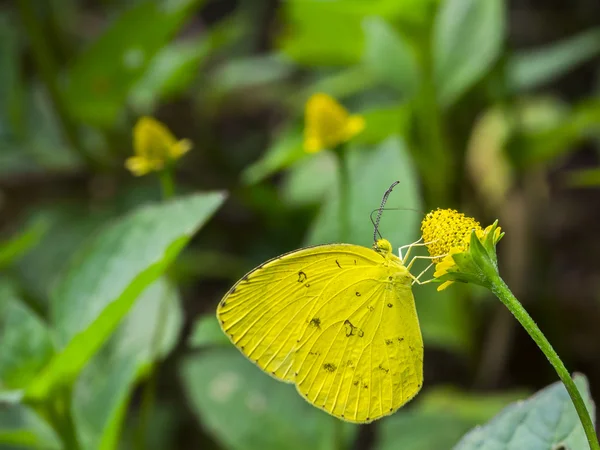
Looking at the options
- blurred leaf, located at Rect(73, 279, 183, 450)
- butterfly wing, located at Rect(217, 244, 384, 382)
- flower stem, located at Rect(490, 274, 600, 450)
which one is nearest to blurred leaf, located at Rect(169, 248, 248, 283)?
blurred leaf, located at Rect(73, 279, 183, 450)

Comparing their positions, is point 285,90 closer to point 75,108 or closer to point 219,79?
point 219,79

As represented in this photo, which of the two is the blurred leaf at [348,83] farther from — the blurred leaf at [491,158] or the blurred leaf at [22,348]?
the blurred leaf at [22,348]

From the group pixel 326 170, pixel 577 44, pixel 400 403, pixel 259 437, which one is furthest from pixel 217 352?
pixel 577 44

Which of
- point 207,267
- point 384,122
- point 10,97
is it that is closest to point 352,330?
point 384,122

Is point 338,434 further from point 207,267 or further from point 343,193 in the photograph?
point 207,267

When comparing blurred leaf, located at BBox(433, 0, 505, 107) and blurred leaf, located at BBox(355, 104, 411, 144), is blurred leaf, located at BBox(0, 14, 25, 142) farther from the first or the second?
blurred leaf, located at BBox(433, 0, 505, 107)

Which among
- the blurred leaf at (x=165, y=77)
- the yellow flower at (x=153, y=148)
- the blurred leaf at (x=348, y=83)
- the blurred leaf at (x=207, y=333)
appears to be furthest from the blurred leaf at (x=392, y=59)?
the blurred leaf at (x=207, y=333)

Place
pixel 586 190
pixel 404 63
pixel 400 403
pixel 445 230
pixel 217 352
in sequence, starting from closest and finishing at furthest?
pixel 445 230 < pixel 400 403 < pixel 217 352 < pixel 404 63 < pixel 586 190
